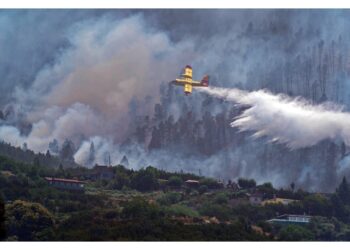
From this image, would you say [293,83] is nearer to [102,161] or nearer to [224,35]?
[224,35]

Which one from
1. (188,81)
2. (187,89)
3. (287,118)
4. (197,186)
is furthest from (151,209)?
(287,118)

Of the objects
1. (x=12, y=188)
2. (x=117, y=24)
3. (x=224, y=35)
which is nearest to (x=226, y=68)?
(x=224, y=35)

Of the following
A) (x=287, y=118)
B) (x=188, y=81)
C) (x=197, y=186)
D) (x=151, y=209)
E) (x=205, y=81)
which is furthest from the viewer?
(x=188, y=81)

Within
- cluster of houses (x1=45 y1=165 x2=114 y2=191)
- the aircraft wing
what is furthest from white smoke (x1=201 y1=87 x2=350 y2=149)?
cluster of houses (x1=45 y1=165 x2=114 y2=191)

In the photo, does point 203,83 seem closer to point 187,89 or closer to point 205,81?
point 205,81

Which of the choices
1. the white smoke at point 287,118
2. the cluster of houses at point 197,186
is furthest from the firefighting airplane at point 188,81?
the cluster of houses at point 197,186

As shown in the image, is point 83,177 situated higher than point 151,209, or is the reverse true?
point 83,177

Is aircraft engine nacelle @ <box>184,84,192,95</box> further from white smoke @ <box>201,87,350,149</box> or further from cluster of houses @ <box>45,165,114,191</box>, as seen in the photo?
cluster of houses @ <box>45,165,114,191</box>

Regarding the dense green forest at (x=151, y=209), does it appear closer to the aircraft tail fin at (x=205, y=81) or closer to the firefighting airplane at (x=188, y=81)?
the firefighting airplane at (x=188, y=81)
